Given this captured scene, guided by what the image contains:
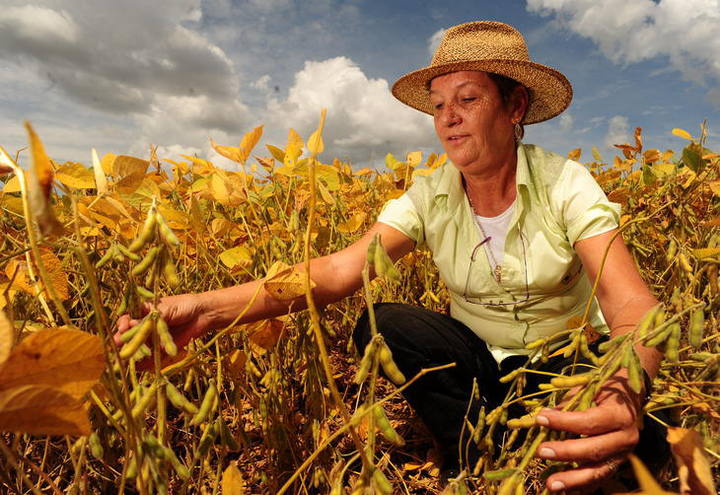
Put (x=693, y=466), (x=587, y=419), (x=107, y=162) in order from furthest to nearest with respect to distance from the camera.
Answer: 1. (x=107, y=162)
2. (x=587, y=419)
3. (x=693, y=466)

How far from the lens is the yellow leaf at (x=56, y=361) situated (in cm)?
39

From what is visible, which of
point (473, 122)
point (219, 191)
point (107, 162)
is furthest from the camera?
point (473, 122)

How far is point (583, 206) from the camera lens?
1239 millimetres

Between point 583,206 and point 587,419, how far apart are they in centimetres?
75

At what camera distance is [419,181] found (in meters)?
1.60

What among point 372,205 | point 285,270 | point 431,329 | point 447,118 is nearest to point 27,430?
point 285,270

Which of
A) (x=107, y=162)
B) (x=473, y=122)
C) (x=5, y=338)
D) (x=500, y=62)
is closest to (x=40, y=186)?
(x=5, y=338)

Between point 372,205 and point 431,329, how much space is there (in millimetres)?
1020

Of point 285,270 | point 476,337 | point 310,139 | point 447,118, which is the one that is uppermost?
point 447,118

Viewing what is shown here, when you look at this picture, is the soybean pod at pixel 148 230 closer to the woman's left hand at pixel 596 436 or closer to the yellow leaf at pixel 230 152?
the woman's left hand at pixel 596 436

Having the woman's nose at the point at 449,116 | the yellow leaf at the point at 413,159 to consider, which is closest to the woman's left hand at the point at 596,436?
the woman's nose at the point at 449,116

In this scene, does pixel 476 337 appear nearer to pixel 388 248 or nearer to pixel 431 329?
pixel 431 329

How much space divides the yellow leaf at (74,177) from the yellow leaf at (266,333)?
0.47 metres

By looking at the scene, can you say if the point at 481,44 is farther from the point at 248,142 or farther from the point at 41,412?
the point at 41,412
